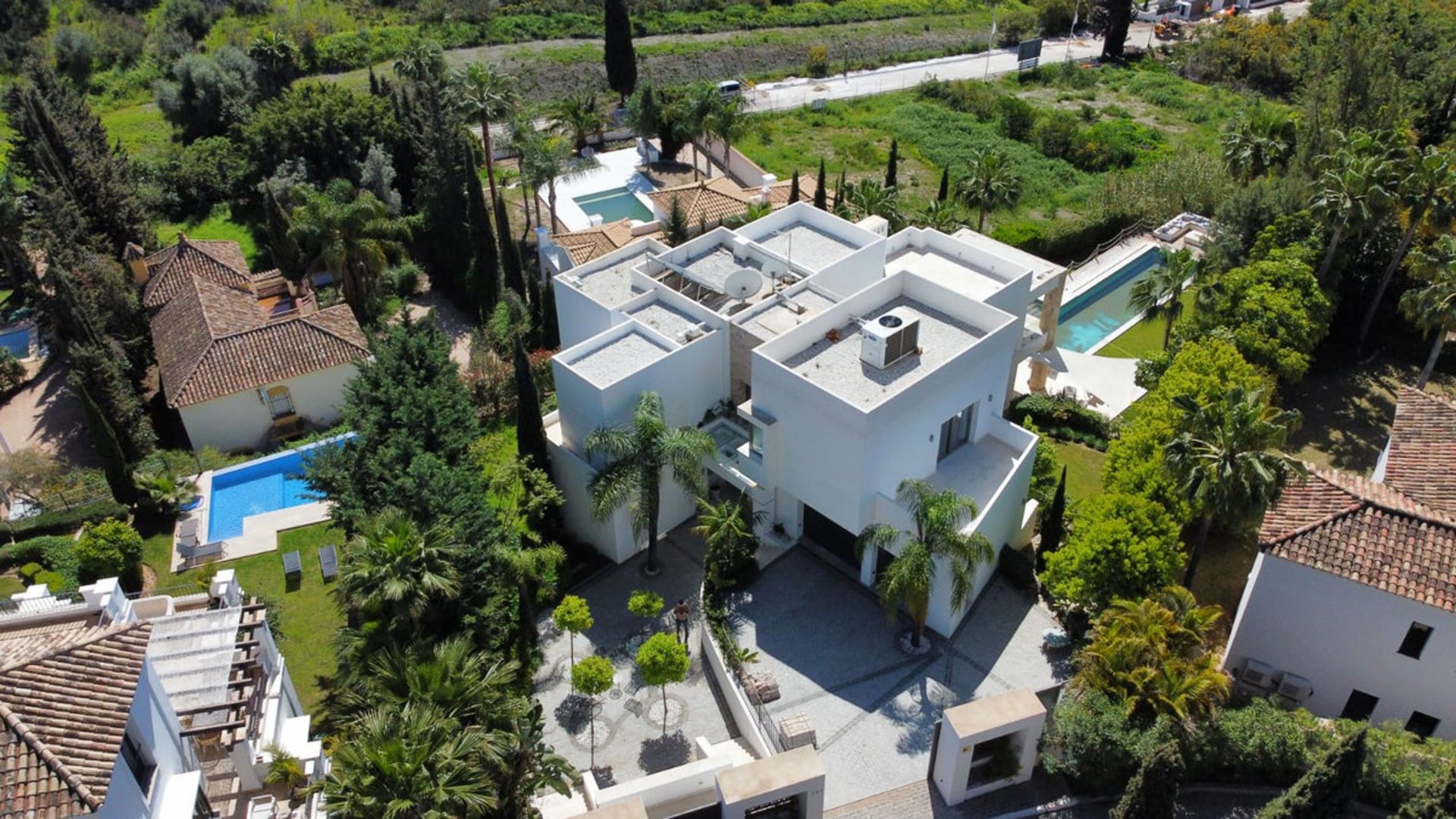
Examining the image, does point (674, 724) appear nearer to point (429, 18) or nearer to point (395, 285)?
point (395, 285)

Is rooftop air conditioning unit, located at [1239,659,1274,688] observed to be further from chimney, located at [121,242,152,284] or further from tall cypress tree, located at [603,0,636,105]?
tall cypress tree, located at [603,0,636,105]

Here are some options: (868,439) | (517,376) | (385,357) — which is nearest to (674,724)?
(868,439)

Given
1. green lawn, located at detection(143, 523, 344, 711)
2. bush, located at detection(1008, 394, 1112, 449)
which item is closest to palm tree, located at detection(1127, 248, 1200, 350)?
bush, located at detection(1008, 394, 1112, 449)

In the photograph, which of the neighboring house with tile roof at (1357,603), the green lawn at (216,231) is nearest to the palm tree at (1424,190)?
the neighboring house with tile roof at (1357,603)

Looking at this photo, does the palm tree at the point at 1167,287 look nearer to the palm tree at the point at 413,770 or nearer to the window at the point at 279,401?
the palm tree at the point at 413,770

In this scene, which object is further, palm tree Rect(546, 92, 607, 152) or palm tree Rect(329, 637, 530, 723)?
palm tree Rect(546, 92, 607, 152)

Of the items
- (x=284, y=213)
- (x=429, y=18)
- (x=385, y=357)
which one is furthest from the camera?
(x=429, y=18)
